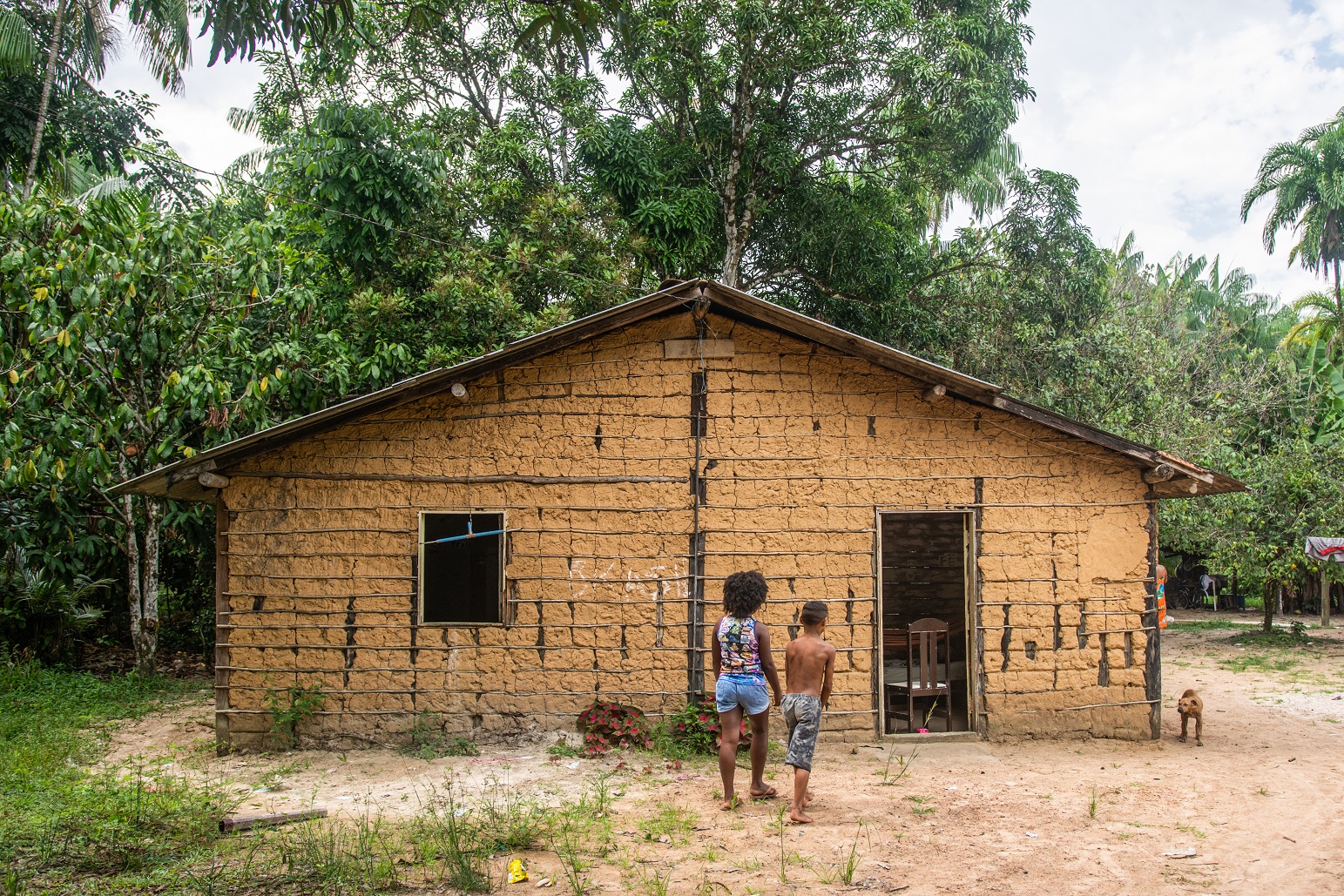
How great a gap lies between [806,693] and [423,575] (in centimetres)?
360

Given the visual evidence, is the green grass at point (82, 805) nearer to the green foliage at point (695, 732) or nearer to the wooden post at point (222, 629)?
the wooden post at point (222, 629)

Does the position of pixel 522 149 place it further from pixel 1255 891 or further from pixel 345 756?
pixel 1255 891

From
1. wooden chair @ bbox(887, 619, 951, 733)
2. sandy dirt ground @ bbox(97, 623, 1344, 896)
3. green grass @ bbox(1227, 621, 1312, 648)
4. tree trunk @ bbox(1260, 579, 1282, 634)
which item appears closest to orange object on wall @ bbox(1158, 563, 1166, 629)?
sandy dirt ground @ bbox(97, 623, 1344, 896)

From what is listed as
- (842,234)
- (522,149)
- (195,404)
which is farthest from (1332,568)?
(195,404)

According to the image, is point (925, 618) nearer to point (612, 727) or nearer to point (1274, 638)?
point (612, 727)

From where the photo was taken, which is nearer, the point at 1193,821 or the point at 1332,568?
the point at 1193,821

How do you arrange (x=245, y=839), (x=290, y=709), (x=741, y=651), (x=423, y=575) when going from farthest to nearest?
(x=423, y=575) < (x=290, y=709) < (x=741, y=651) < (x=245, y=839)

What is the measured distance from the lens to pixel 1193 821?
18.9ft

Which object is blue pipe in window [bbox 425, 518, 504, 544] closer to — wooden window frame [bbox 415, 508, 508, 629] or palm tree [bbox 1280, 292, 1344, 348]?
wooden window frame [bbox 415, 508, 508, 629]

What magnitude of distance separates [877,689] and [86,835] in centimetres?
555

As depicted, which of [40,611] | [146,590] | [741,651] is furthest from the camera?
[40,611]

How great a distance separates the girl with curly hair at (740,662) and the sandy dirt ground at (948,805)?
1.91 ft

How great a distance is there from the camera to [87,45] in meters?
16.9

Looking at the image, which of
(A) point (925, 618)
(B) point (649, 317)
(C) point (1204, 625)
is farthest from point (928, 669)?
(C) point (1204, 625)
